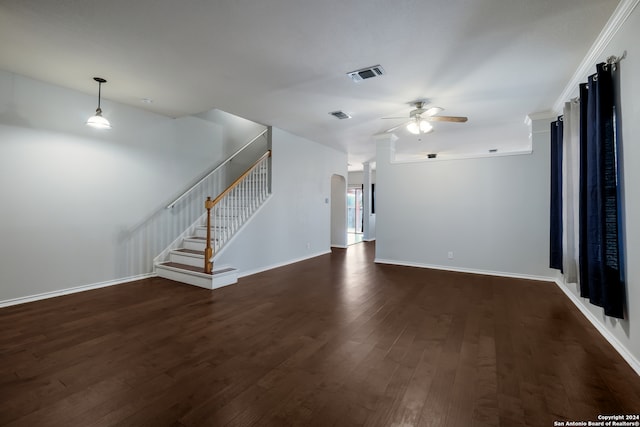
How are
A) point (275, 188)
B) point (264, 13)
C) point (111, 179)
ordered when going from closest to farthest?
point (264, 13)
point (111, 179)
point (275, 188)

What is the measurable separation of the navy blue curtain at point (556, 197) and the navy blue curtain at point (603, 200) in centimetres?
172

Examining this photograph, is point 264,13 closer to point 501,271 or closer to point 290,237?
point 290,237

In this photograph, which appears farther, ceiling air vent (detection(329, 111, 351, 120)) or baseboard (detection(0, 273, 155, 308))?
ceiling air vent (detection(329, 111, 351, 120))

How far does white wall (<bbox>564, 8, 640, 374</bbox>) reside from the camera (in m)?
2.24

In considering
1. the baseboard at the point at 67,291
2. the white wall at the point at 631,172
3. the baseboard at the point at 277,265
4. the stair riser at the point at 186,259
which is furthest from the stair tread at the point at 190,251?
the white wall at the point at 631,172

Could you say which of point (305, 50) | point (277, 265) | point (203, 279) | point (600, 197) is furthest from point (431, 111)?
point (203, 279)

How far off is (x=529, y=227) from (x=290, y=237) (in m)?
4.67

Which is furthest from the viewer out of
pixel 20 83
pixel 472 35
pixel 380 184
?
pixel 380 184

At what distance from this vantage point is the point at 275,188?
6.15m

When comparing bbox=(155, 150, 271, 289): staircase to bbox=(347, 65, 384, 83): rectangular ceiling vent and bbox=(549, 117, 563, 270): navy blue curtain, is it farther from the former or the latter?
bbox=(549, 117, 563, 270): navy blue curtain

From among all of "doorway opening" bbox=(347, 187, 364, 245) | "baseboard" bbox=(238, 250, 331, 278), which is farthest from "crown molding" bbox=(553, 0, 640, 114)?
"doorway opening" bbox=(347, 187, 364, 245)

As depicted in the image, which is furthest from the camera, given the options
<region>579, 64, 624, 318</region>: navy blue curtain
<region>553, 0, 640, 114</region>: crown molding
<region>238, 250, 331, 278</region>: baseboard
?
<region>238, 250, 331, 278</region>: baseboard

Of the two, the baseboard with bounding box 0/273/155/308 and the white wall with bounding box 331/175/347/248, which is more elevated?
the white wall with bounding box 331/175/347/248

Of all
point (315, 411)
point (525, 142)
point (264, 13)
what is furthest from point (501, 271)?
point (264, 13)
